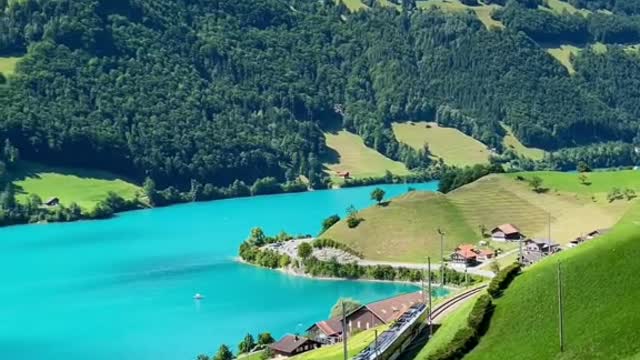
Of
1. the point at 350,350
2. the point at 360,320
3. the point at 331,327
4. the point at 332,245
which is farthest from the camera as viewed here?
the point at 332,245

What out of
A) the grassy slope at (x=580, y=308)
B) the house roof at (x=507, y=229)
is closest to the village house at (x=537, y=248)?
the house roof at (x=507, y=229)

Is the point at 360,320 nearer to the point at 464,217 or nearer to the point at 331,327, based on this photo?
the point at 331,327

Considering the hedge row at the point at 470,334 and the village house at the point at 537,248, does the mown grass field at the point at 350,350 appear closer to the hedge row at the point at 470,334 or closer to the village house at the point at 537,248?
the hedge row at the point at 470,334

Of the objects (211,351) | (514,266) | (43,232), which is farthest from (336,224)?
(514,266)

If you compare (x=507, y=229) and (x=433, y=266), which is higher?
(x=507, y=229)

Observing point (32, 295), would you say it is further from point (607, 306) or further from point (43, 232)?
point (607, 306)

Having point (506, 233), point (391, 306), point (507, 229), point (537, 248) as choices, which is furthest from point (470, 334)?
point (507, 229)

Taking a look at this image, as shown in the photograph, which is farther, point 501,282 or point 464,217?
point 464,217

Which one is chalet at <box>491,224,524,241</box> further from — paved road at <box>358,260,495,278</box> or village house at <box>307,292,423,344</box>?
village house at <box>307,292,423,344</box>
